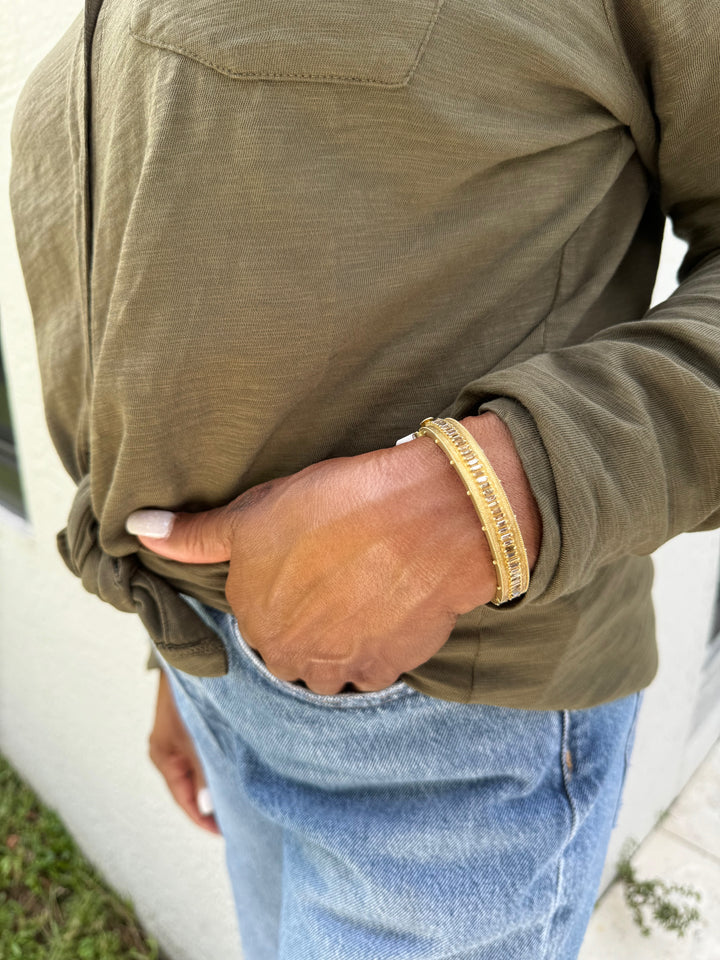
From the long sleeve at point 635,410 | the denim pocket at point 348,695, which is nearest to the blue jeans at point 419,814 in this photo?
the denim pocket at point 348,695

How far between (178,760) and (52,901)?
1.51 metres

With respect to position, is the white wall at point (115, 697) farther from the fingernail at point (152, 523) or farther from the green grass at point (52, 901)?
the fingernail at point (152, 523)

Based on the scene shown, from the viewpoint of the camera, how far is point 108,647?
6.27 ft

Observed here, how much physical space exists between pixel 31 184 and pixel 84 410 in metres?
0.25

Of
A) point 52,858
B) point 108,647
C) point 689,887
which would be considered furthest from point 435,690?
point 52,858

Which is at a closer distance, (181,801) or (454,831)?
(454,831)

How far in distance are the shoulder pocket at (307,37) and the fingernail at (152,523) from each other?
39cm

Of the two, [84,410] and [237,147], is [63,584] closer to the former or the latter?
[84,410]

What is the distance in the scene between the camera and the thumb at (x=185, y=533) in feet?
2.25

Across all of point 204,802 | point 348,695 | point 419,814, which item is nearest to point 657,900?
point 204,802

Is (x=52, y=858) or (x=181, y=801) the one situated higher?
(x=181, y=801)

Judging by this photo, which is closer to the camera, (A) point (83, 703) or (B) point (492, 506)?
(B) point (492, 506)

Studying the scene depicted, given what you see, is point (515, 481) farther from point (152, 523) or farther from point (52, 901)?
point (52, 901)

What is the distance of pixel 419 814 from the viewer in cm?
77
